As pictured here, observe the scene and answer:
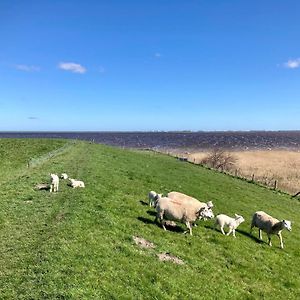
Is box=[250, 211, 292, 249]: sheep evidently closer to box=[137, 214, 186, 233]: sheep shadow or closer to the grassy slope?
the grassy slope

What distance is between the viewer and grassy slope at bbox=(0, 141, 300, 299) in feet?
44.8

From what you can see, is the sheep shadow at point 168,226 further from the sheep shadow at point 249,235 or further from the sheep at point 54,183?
the sheep at point 54,183

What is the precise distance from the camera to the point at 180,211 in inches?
849

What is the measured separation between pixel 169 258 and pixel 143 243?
172cm

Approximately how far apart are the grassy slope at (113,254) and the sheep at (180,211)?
87cm

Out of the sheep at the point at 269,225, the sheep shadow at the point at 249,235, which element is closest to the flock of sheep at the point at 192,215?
the sheep at the point at 269,225

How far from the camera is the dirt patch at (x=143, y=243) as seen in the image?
18569 mm

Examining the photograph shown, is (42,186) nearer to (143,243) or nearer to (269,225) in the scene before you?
(143,243)

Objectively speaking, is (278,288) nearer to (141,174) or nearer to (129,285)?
(129,285)

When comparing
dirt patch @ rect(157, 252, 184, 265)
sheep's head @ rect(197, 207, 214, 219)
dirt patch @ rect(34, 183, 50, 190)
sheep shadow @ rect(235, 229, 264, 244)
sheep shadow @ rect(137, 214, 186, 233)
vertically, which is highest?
dirt patch @ rect(34, 183, 50, 190)

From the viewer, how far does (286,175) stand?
2625 inches

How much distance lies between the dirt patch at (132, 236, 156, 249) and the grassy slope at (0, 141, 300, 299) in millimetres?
373

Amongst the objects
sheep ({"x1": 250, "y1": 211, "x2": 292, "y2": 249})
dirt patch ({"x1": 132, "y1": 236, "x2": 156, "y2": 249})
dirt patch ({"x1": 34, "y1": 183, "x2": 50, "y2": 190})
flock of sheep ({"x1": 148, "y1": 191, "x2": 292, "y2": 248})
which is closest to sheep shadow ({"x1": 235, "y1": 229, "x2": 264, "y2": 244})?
sheep ({"x1": 250, "y1": 211, "x2": 292, "y2": 249})

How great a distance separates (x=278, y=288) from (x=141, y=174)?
24.4 metres
